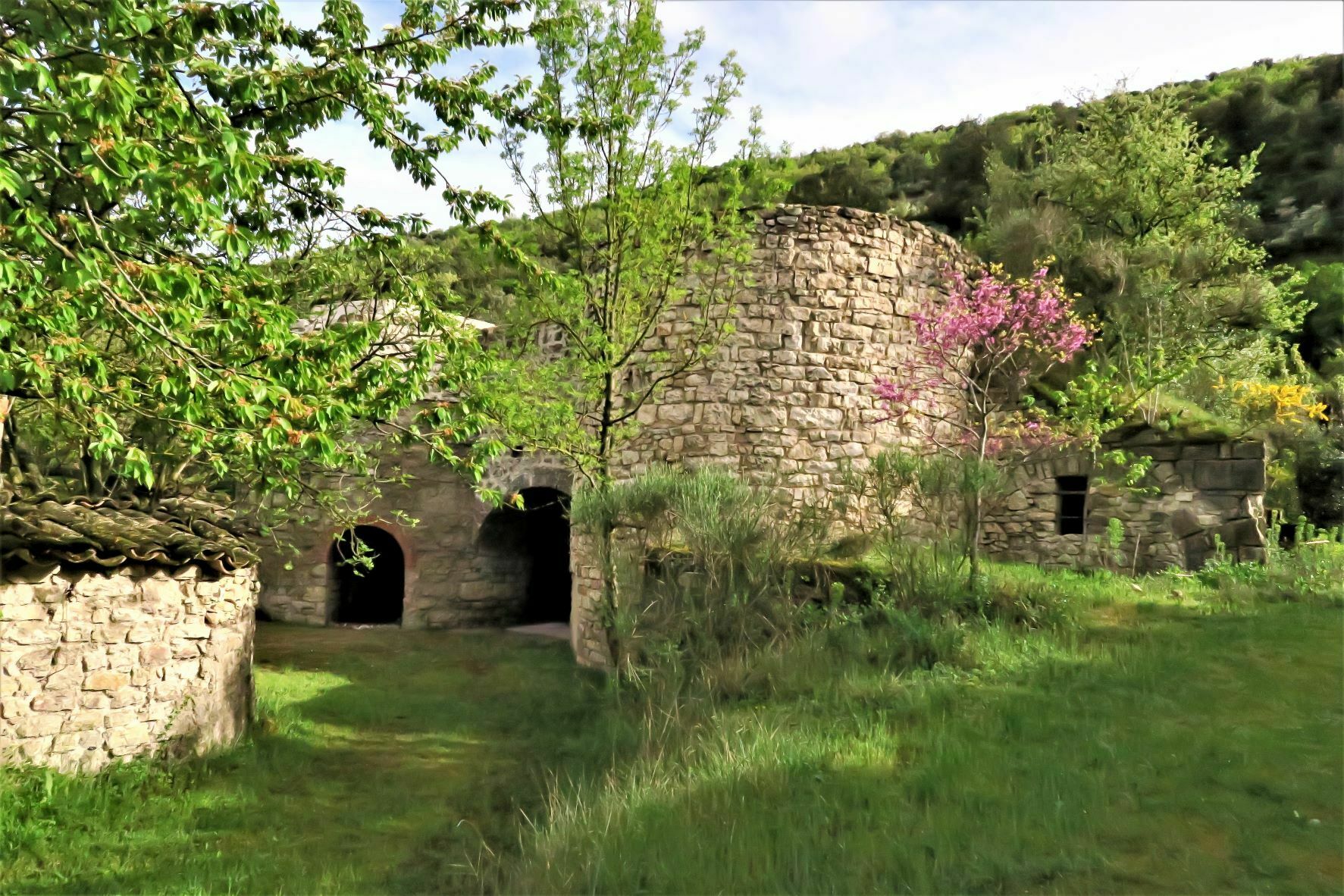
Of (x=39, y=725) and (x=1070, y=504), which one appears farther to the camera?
(x=1070, y=504)

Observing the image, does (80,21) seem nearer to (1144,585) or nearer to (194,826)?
(194,826)

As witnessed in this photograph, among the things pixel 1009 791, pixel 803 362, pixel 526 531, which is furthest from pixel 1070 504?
pixel 526 531

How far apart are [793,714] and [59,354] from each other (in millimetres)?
4744

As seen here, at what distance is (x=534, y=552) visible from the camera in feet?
45.5

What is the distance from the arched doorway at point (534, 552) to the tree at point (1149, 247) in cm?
874

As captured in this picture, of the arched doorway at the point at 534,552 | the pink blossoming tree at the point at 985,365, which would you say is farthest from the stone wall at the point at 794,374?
the arched doorway at the point at 534,552

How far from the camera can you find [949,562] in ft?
Result: 24.8

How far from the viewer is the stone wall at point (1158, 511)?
353 inches

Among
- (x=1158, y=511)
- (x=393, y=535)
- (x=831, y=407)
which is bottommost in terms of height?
(x=393, y=535)

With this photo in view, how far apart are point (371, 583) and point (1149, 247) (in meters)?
14.3

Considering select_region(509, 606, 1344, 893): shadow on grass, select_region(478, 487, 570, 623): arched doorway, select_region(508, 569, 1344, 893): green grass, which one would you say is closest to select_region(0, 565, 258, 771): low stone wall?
select_region(508, 569, 1344, 893): green grass

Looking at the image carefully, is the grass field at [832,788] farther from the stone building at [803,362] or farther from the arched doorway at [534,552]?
the arched doorway at [534,552]

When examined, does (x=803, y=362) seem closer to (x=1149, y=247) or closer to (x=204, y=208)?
(x=1149, y=247)

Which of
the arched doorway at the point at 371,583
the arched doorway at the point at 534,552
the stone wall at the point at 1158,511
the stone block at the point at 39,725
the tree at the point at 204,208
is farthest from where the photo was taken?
the arched doorway at the point at 371,583
